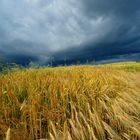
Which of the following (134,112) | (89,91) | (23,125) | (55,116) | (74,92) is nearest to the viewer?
(23,125)

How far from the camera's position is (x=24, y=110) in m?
3.13

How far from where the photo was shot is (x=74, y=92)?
4047 millimetres

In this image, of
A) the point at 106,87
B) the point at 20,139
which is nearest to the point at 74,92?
the point at 106,87

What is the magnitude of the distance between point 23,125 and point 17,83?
1.54m

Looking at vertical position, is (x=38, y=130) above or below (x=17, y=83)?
below

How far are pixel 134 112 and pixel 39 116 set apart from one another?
1.33m

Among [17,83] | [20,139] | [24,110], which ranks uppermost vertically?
[17,83]

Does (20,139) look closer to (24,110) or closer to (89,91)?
(24,110)

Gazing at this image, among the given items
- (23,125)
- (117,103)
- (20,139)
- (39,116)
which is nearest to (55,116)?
(39,116)

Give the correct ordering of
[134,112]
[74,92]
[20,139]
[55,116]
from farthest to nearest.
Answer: [74,92], [134,112], [55,116], [20,139]

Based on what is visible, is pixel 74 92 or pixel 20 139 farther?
pixel 74 92

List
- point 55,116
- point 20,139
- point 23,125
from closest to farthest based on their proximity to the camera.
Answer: point 20,139
point 23,125
point 55,116

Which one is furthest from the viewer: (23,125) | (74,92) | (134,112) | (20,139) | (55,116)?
(74,92)

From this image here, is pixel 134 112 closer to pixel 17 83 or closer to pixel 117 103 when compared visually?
pixel 117 103
